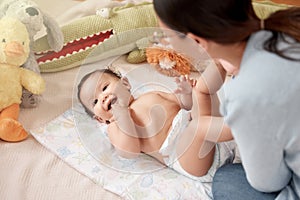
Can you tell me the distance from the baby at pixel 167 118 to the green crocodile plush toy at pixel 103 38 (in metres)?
0.18

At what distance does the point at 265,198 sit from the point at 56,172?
0.49 metres

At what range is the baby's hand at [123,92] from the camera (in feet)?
3.93

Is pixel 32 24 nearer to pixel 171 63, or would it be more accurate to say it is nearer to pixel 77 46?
pixel 77 46

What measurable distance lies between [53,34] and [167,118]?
42 centimetres

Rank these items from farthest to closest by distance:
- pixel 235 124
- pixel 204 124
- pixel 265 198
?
pixel 204 124 → pixel 265 198 → pixel 235 124

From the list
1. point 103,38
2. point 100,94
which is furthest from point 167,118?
point 103,38

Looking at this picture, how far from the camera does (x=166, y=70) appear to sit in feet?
4.41

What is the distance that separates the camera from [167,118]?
117cm

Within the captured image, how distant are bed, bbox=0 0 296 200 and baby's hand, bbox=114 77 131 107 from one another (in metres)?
0.17

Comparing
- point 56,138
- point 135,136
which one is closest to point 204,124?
point 135,136

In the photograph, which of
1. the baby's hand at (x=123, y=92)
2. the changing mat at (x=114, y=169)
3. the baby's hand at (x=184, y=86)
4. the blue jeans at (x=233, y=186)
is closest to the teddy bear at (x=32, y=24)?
the changing mat at (x=114, y=169)

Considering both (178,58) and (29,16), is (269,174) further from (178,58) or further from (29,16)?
(29,16)

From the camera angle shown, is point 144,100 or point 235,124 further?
point 144,100

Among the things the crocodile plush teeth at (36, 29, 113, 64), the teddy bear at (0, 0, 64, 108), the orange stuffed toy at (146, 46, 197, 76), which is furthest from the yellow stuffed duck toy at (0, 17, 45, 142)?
the orange stuffed toy at (146, 46, 197, 76)
